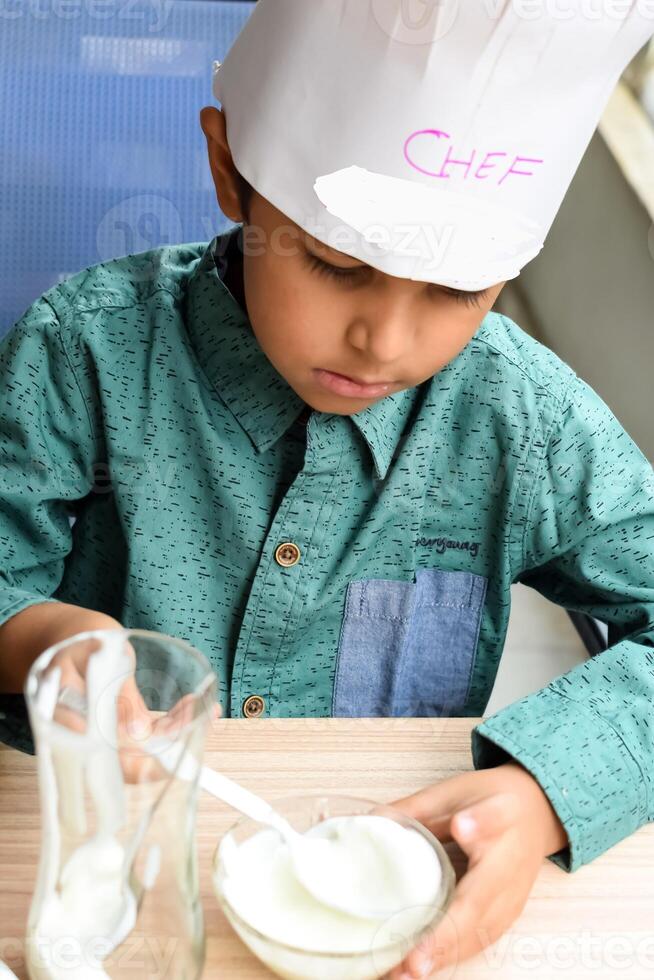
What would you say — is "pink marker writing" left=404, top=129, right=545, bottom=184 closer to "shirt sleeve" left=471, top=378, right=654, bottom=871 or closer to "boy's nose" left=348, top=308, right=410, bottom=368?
"boy's nose" left=348, top=308, right=410, bottom=368

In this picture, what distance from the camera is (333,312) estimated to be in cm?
68

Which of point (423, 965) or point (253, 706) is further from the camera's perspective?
point (253, 706)

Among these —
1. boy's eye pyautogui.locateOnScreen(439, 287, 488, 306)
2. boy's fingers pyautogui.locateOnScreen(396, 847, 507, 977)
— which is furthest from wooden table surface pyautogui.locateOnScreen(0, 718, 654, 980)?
boy's eye pyautogui.locateOnScreen(439, 287, 488, 306)

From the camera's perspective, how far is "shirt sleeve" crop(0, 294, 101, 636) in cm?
80

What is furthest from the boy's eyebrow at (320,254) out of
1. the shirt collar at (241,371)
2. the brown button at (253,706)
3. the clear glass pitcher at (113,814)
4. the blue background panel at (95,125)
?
the blue background panel at (95,125)

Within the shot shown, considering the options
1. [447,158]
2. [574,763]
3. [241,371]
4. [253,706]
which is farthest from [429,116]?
[253,706]

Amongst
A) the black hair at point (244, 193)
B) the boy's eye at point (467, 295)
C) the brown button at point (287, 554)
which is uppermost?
the black hair at point (244, 193)

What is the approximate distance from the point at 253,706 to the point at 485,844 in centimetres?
34

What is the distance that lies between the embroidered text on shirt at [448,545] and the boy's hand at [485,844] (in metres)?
0.28

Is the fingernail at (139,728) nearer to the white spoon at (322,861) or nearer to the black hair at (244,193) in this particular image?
the white spoon at (322,861)

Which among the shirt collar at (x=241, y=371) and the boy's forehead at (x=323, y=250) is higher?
the boy's forehead at (x=323, y=250)

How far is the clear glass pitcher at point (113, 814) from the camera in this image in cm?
42

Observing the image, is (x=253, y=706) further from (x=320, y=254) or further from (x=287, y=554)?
(x=320, y=254)

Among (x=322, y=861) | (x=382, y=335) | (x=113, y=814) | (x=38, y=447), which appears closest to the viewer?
(x=113, y=814)
